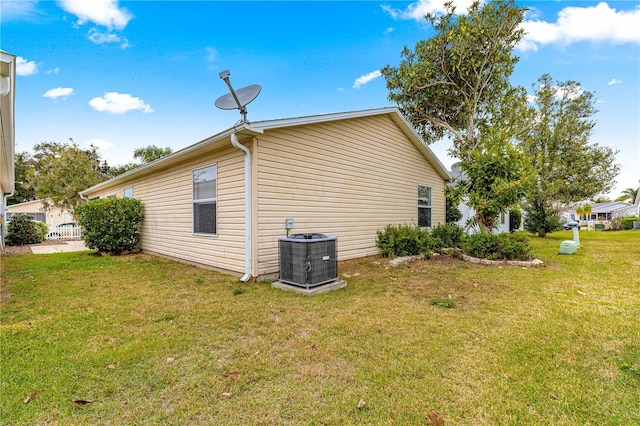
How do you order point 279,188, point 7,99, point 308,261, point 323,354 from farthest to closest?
point 279,188
point 308,261
point 7,99
point 323,354

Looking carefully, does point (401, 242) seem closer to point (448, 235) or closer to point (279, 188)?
point (448, 235)

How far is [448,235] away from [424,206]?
135 cm

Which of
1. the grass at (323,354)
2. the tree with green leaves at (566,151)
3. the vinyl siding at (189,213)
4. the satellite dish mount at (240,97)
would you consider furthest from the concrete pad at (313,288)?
the tree with green leaves at (566,151)

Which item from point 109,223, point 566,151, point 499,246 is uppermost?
point 566,151

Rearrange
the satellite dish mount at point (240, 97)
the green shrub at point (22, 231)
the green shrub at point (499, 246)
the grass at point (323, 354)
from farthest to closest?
the green shrub at point (22, 231) → the green shrub at point (499, 246) → the satellite dish mount at point (240, 97) → the grass at point (323, 354)

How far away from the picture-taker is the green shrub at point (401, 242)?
8.00 m

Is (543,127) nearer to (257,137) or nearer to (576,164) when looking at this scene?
(576,164)

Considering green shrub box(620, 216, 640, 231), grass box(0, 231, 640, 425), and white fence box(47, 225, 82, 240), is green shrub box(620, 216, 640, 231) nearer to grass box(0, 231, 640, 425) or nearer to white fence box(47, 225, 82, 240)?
grass box(0, 231, 640, 425)

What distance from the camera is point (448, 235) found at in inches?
372

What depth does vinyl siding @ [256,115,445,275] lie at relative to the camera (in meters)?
5.70

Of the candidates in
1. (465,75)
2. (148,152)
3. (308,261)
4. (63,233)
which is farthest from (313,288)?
(148,152)

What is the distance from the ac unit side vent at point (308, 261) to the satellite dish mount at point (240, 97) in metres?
2.30

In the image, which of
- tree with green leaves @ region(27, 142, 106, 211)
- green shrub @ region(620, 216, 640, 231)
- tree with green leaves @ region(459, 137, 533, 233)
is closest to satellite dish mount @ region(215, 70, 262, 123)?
tree with green leaves @ region(459, 137, 533, 233)

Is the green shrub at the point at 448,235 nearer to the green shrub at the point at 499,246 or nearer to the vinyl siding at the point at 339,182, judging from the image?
the vinyl siding at the point at 339,182
